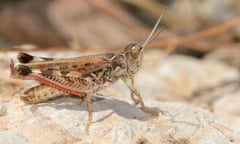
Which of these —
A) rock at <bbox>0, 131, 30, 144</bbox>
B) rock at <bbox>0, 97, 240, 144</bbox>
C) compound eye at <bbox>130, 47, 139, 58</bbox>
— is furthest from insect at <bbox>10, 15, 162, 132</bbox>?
rock at <bbox>0, 131, 30, 144</bbox>

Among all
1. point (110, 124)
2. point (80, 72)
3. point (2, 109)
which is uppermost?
point (80, 72)

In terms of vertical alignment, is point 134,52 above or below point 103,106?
above

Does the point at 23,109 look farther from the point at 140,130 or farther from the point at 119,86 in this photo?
the point at 119,86

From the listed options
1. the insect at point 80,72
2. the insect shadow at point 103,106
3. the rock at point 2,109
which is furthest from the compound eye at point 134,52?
the rock at point 2,109

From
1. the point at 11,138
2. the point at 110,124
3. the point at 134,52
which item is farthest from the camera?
the point at 134,52

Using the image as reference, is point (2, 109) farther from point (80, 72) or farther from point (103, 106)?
point (103, 106)

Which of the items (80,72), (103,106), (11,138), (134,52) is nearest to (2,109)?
(11,138)
